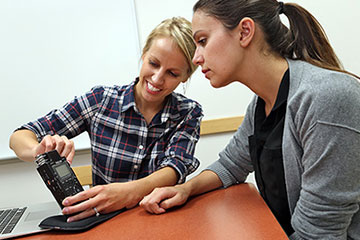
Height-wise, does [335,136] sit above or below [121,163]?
above

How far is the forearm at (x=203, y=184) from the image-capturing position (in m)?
0.90

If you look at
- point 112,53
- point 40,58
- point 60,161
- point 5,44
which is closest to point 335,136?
point 60,161

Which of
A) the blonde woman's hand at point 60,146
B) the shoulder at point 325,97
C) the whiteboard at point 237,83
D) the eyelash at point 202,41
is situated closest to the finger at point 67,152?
the blonde woman's hand at point 60,146

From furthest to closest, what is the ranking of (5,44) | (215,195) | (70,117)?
(5,44), (70,117), (215,195)

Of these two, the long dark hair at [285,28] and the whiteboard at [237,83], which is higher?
the long dark hair at [285,28]

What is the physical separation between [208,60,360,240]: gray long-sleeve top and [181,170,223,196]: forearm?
0.95 ft

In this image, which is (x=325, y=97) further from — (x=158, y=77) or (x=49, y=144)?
(x=49, y=144)

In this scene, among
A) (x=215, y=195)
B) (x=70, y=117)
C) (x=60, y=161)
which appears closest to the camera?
(x=60, y=161)

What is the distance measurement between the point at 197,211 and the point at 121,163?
409 millimetres

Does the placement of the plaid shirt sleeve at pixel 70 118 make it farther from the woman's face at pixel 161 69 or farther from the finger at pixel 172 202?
the finger at pixel 172 202

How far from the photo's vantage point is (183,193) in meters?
0.85

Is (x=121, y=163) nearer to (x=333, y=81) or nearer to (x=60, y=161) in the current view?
(x=60, y=161)

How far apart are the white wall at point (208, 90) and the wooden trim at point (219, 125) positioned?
4cm

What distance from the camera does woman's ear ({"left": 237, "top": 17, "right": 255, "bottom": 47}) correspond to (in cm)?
82
